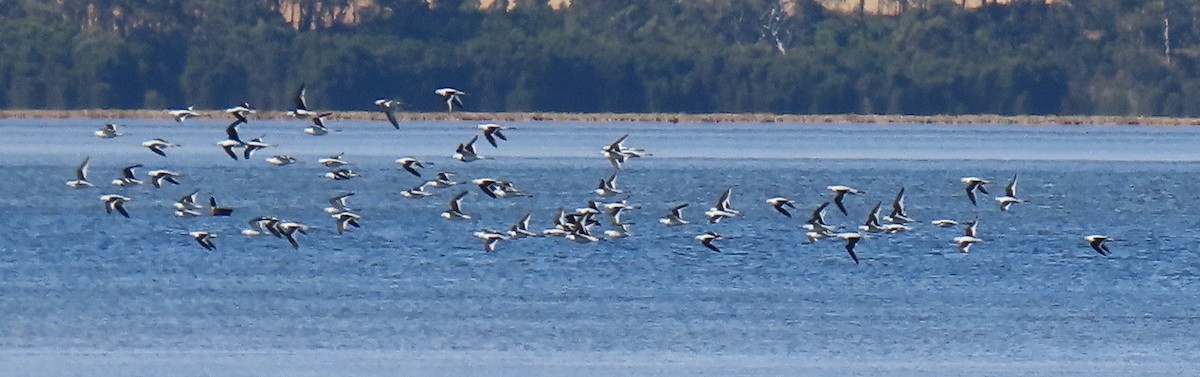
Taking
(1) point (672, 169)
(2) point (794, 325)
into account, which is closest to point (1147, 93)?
(1) point (672, 169)

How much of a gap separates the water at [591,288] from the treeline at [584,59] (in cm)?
3819

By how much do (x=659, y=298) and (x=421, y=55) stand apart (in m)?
67.0

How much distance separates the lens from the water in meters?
22.7

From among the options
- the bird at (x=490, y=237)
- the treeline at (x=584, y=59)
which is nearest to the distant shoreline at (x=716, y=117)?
the treeline at (x=584, y=59)

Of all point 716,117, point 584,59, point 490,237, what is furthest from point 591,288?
point 716,117

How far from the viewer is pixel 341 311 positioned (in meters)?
26.0

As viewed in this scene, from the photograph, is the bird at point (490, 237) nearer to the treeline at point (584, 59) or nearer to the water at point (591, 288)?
the water at point (591, 288)

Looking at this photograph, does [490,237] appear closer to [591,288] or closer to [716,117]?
[591,288]

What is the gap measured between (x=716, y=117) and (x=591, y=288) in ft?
218

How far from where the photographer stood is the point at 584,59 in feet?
308

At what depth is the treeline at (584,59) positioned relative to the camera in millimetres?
91375

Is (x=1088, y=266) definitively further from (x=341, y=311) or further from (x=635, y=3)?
(x=635, y=3)

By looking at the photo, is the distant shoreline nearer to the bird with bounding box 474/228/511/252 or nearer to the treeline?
the treeline

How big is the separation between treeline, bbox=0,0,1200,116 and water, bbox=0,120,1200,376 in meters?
38.2
